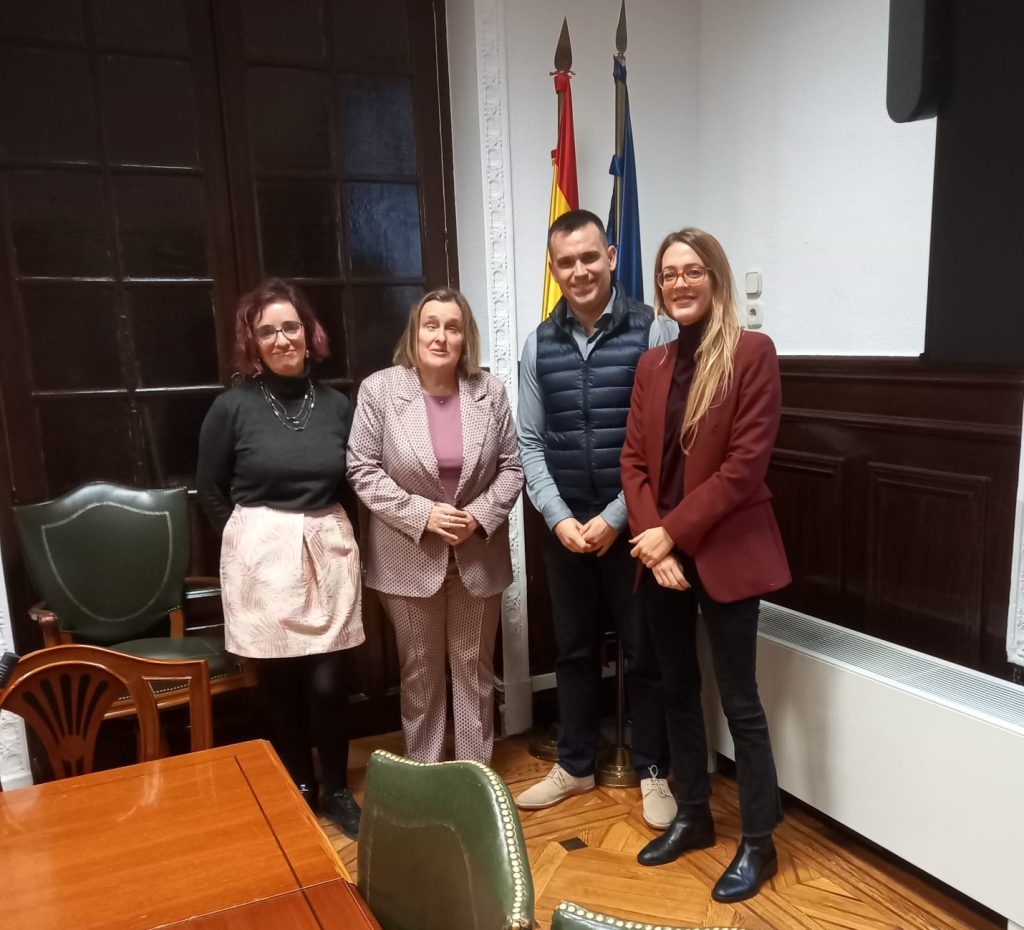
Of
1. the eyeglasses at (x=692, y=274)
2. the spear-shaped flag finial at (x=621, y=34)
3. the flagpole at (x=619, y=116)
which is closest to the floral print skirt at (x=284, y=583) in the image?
the eyeglasses at (x=692, y=274)

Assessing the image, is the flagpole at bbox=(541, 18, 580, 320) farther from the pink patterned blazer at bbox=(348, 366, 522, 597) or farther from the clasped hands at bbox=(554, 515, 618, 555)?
the clasped hands at bbox=(554, 515, 618, 555)

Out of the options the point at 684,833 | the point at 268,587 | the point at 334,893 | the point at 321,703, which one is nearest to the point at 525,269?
the point at 268,587

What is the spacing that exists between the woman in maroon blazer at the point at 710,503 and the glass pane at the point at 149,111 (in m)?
1.52

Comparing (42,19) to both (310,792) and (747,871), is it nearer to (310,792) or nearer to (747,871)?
(310,792)

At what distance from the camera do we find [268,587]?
6.79 feet

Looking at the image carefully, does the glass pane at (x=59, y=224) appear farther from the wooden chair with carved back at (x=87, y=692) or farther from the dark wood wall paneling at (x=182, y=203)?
the wooden chair with carved back at (x=87, y=692)

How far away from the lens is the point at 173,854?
98 centimetres

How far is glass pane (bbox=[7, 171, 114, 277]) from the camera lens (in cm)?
229

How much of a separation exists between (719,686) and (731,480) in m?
0.51

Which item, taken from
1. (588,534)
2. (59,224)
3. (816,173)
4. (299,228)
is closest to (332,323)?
(299,228)

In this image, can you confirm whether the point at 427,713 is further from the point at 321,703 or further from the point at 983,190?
the point at 983,190

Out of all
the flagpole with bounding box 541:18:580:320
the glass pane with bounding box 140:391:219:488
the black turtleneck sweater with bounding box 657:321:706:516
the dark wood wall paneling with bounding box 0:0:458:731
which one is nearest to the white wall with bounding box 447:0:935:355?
the flagpole with bounding box 541:18:580:320

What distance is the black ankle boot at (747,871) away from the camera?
188 cm

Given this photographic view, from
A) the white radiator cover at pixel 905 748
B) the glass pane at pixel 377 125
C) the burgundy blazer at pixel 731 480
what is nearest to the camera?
the white radiator cover at pixel 905 748
